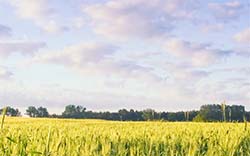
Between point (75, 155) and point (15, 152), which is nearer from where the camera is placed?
point (15, 152)

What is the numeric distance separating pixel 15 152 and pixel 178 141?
275 cm

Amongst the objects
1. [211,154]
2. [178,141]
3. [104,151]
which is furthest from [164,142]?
[104,151]

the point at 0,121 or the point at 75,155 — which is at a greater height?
the point at 0,121

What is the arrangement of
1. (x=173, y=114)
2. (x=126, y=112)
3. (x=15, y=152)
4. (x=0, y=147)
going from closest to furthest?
(x=15, y=152)
(x=0, y=147)
(x=173, y=114)
(x=126, y=112)

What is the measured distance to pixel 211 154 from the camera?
346 centimetres

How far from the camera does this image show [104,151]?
3098 mm

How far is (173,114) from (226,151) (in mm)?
58646

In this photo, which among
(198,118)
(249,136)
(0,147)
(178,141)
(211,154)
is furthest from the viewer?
(198,118)

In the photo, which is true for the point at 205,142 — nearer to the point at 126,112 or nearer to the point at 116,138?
the point at 116,138

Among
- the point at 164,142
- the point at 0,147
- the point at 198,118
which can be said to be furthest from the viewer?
the point at 198,118

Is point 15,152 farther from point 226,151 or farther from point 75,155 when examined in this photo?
point 226,151

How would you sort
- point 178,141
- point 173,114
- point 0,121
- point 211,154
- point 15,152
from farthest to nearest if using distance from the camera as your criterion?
point 173,114, point 178,141, point 211,154, point 15,152, point 0,121

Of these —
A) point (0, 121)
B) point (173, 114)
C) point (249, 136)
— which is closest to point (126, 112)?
point (173, 114)

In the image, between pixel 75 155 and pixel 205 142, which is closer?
pixel 75 155
